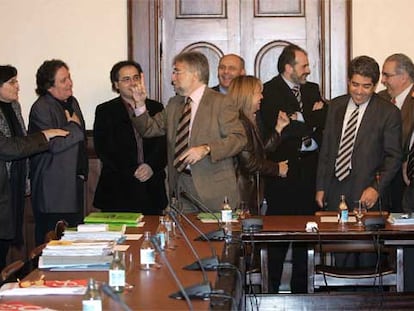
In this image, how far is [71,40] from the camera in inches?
339

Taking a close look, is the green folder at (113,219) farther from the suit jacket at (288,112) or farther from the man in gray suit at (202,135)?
the suit jacket at (288,112)

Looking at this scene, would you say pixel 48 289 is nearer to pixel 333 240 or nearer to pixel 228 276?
pixel 228 276

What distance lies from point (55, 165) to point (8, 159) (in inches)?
24.7

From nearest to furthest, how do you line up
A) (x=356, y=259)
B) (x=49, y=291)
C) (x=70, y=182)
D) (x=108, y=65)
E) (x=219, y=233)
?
(x=49, y=291) < (x=219, y=233) < (x=356, y=259) < (x=70, y=182) < (x=108, y=65)

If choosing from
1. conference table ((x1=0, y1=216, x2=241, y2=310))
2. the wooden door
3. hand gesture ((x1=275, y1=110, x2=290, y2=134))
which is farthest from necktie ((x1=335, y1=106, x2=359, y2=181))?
conference table ((x1=0, y1=216, x2=241, y2=310))

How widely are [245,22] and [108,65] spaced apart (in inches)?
51.2

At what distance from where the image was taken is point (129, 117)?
747cm

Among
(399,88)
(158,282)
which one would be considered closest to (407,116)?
(399,88)

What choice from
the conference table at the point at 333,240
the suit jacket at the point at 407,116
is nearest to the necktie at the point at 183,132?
the conference table at the point at 333,240

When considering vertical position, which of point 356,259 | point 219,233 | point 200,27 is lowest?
point 356,259

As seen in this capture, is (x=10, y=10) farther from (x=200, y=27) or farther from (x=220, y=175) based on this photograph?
(x=220, y=175)

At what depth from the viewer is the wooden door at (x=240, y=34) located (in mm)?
8602

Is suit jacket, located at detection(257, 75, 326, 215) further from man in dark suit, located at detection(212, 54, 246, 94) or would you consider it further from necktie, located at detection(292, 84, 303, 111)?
man in dark suit, located at detection(212, 54, 246, 94)

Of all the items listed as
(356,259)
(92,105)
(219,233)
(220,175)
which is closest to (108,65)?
(92,105)
